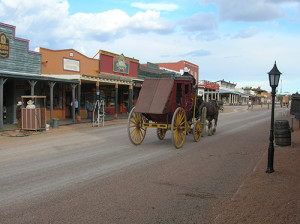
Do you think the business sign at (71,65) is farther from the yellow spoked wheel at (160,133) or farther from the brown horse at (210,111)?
the yellow spoked wheel at (160,133)

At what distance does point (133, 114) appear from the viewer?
33.8 feet

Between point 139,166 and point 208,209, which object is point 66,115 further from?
point 208,209

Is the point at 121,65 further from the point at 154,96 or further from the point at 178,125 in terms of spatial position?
the point at 178,125

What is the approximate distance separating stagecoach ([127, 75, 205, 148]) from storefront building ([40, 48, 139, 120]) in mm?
7835

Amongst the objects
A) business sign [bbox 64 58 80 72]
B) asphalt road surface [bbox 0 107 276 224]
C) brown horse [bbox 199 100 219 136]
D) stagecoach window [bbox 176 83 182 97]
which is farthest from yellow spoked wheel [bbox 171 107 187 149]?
business sign [bbox 64 58 80 72]

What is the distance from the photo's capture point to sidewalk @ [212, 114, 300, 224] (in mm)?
3963

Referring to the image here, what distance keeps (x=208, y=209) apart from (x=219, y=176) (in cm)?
206

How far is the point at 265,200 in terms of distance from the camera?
4.63 metres

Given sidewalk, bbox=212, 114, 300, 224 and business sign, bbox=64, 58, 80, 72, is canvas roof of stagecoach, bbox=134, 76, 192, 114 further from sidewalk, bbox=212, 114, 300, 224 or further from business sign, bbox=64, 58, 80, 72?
business sign, bbox=64, 58, 80, 72

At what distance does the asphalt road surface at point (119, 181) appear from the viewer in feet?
14.2

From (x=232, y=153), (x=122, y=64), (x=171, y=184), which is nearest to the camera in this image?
(x=171, y=184)

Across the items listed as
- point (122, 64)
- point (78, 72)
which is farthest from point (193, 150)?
point (122, 64)

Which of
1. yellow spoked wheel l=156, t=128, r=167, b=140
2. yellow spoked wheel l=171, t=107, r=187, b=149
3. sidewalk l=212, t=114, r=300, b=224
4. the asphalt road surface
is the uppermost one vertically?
yellow spoked wheel l=171, t=107, r=187, b=149

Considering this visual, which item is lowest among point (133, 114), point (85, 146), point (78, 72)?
point (85, 146)
